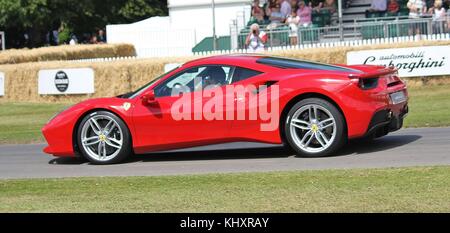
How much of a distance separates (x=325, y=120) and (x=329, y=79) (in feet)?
1.68

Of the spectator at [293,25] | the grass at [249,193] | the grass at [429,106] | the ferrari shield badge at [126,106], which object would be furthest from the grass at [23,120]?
the spectator at [293,25]

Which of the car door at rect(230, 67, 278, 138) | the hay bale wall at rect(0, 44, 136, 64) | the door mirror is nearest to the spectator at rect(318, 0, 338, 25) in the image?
the hay bale wall at rect(0, 44, 136, 64)

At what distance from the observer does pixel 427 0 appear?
94.0ft

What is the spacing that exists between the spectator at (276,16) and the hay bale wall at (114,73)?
7.26m

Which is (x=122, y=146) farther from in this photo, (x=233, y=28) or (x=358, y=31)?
(x=233, y=28)

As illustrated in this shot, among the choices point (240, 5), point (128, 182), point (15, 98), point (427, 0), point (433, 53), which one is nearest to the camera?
point (128, 182)

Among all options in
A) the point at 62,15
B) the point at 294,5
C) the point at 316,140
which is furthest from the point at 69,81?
the point at 62,15

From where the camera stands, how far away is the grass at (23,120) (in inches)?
630

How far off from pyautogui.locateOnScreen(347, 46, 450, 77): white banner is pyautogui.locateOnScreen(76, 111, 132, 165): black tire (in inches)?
440

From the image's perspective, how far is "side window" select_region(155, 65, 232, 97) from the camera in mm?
10820

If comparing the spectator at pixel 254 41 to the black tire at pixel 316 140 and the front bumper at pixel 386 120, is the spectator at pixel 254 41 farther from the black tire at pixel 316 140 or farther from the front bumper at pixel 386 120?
the black tire at pixel 316 140
